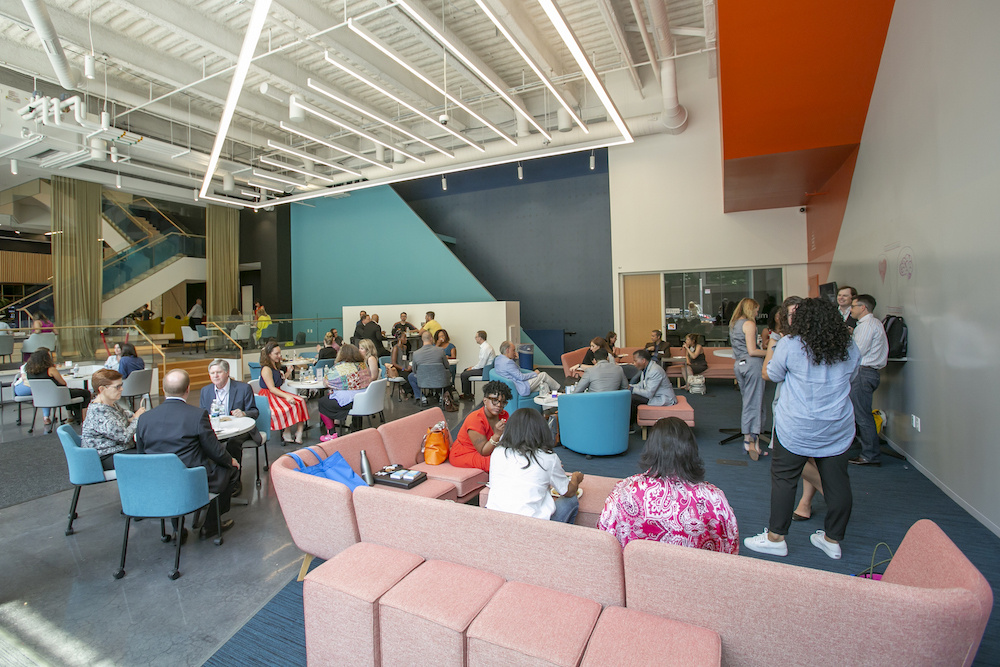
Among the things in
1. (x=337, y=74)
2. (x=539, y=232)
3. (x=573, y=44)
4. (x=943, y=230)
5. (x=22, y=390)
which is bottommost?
(x=22, y=390)

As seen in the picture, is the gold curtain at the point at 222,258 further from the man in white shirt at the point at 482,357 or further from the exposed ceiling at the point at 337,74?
the man in white shirt at the point at 482,357

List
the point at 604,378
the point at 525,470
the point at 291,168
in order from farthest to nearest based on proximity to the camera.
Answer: the point at 291,168 < the point at 604,378 < the point at 525,470

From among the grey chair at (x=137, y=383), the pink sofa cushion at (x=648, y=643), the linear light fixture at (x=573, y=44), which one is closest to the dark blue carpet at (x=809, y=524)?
the pink sofa cushion at (x=648, y=643)

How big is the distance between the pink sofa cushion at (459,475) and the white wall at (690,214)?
304 inches

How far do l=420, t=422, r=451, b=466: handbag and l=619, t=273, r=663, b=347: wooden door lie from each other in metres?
7.60

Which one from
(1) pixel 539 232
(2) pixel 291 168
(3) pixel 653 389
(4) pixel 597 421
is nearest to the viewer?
(4) pixel 597 421

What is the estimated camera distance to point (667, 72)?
809cm

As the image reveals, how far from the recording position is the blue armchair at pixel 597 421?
188 inches

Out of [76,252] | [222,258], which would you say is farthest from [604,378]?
[222,258]

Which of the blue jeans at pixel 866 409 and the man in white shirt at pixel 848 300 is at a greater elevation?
the man in white shirt at pixel 848 300

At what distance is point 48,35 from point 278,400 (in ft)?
13.4

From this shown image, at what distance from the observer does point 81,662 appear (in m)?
2.20

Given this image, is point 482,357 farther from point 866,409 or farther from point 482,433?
point 866,409

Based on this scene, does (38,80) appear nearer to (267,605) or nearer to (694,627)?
(267,605)
